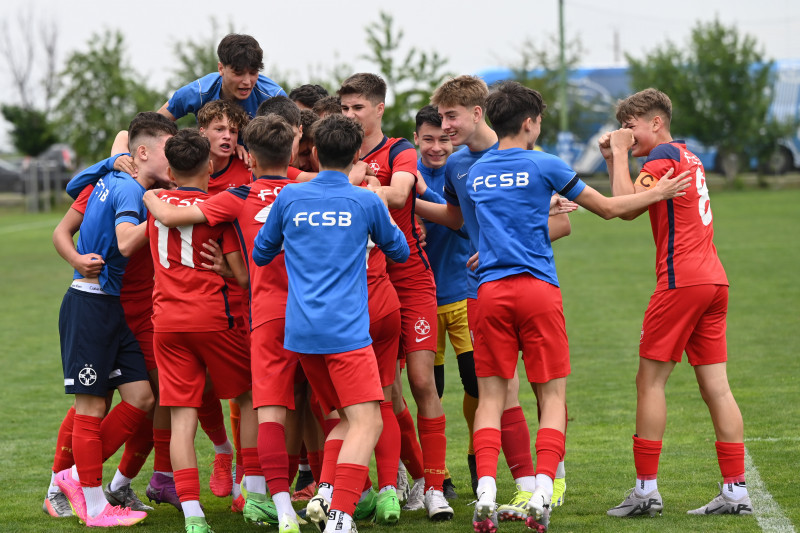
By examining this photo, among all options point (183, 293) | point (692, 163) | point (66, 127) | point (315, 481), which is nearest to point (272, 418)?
point (183, 293)

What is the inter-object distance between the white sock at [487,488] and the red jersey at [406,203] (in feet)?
4.70

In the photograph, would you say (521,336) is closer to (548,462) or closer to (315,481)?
(548,462)

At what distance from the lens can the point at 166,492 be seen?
6102 millimetres

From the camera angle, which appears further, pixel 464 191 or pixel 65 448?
pixel 65 448

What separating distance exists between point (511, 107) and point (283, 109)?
4.47 feet

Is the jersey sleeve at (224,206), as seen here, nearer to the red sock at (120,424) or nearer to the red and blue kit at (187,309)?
the red and blue kit at (187,309)

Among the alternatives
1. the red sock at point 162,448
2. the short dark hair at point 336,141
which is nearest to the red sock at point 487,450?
the short dark hair at point 336,141

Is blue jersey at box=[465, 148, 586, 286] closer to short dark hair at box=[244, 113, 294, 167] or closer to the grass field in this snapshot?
short dark hair at box=[244, 113, 294, 167]

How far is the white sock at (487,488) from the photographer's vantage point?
4938 millimetres

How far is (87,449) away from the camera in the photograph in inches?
225

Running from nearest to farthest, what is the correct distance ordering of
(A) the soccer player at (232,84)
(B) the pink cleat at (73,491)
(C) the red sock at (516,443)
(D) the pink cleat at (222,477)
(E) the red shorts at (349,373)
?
(E) the red shorts at (349,373) < (C) the red sock at (516,443) < (B) the pink cleat at (73,491) < (D) the pink cleat at (222,477) < (A) the soccer player at (232,84)

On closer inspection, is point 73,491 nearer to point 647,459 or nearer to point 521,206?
point 521,206

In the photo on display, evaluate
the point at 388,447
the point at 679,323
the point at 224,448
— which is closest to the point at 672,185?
the point at 679,323

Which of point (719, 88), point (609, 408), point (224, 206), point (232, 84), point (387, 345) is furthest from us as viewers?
point (719, 88)
